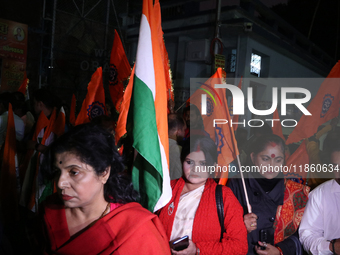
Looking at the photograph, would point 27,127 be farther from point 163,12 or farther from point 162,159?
point 163,12

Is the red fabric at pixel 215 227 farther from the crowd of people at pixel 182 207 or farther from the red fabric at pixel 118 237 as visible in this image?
the red fabric at pixel 118 237

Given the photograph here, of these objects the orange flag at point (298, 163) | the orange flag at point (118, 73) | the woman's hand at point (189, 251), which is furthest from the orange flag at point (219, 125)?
the orange flag at point (118, 73)

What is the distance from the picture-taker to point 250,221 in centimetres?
203

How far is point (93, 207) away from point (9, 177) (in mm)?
2250

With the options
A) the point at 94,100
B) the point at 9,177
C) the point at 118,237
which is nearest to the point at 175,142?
the point at 94,100

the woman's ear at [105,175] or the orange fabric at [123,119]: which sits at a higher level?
the orange fabric at [123,119]

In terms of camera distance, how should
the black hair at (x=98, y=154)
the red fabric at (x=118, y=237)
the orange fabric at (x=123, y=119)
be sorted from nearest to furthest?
the red fabric at (x=118, y=237), the black hair at (x=98, y=154), the orange fabric at (x=123, y=119)

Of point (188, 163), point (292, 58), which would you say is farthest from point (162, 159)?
point (292, 58)

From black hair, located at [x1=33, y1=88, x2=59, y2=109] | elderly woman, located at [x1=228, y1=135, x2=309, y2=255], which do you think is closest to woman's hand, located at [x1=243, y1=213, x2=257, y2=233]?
elderly woman, located at [x1=228, y1=135, x2=309, y2=255]

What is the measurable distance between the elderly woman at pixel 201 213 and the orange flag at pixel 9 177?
6.89 ft

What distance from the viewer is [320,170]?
→ 274 centimetres

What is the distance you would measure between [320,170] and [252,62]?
7.98m

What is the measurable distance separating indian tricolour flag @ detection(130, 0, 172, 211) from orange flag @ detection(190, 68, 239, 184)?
841 mm

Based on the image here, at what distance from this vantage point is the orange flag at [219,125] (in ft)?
8.96
